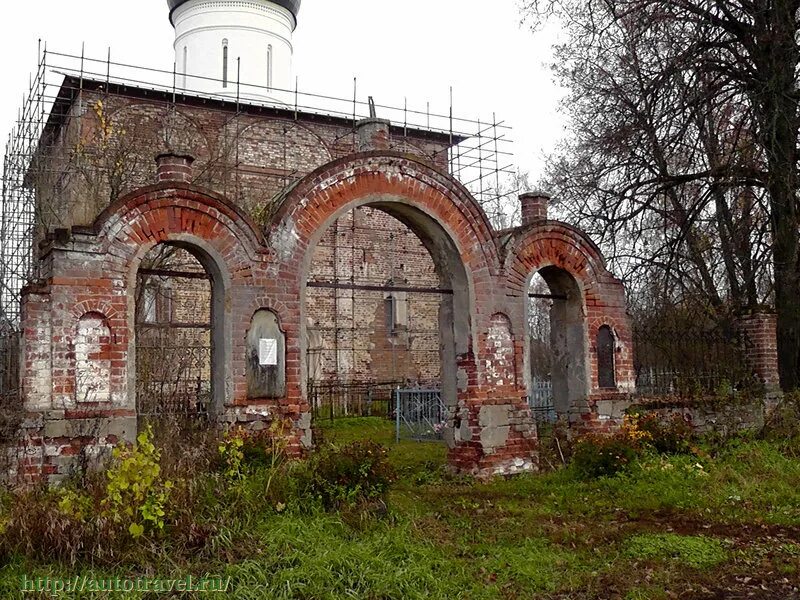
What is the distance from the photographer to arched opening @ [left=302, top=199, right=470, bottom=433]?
76.7 ft

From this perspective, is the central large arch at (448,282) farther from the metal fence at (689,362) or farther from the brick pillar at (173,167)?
the metal fence at (689,362)

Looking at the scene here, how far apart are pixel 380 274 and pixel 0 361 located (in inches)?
454

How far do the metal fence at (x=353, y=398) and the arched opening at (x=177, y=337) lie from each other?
3361mm

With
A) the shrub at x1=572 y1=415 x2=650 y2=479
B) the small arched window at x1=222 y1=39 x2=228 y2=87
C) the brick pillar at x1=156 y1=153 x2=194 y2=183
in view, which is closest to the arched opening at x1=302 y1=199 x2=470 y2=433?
the small arched window at x1=222 y1=39 x2=228 y2=87

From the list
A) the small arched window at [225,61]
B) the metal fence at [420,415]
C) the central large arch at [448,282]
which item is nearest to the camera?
the central large arch at [448,282]

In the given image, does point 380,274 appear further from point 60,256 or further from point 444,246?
point 60,256

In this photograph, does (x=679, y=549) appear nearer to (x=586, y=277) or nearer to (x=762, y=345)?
(x=586, y=277)

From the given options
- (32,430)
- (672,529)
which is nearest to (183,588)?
(32,430)

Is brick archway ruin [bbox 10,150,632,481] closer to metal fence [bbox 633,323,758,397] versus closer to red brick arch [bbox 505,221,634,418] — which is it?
red brick arch [bbox 505,221,634,418]

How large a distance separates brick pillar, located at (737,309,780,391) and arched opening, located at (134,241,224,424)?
9544mm

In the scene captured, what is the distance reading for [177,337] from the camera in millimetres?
A: 21125

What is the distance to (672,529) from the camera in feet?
25.7

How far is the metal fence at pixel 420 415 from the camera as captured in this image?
1689cm

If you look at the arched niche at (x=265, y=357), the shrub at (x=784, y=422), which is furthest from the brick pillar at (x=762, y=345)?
the arched niche at (x=265, y=357)
